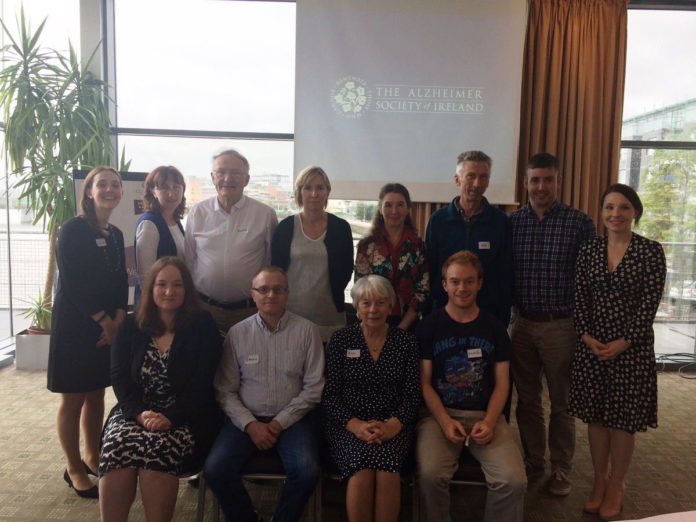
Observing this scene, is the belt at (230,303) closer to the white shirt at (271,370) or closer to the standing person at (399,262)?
the white shirt at (271,370)

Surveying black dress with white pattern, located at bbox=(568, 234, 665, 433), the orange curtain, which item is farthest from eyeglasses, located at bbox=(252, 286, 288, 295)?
the orange curtain

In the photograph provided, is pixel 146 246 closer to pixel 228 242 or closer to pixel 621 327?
pixel 228 242

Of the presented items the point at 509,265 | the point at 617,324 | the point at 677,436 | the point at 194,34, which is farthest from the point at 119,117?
the point at 677,436

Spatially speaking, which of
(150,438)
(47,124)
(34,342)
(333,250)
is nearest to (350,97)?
(333,250)

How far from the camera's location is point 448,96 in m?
4.57

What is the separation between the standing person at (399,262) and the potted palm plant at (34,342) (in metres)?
3.45

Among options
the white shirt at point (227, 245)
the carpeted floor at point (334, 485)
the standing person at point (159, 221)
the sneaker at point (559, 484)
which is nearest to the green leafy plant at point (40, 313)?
the carpeted floor at point (334, 485)

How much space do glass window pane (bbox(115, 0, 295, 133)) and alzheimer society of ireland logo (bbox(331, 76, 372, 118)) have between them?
61 centimetres

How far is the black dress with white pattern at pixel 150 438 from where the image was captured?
2084 mm

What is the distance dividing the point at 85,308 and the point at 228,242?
0.75 meters

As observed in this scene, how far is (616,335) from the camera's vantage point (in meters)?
2.43

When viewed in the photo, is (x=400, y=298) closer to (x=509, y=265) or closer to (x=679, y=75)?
(x=509, y=265)

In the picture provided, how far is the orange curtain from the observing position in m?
4.51

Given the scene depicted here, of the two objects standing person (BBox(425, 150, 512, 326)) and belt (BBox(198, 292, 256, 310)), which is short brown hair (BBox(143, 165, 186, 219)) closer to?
belt (BBox(198, 292, 256, 310))
